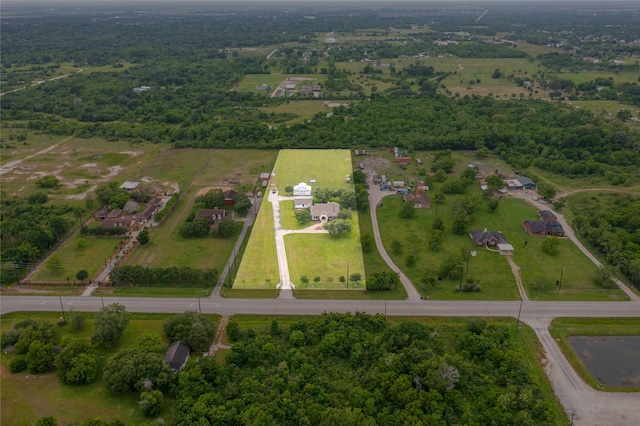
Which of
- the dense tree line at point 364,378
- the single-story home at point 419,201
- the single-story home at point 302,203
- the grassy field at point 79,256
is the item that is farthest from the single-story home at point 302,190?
the dense tree line at point 364,378

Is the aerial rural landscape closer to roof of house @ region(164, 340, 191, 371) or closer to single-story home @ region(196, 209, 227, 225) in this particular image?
roof of house @ region(164, 340, 191, 371)

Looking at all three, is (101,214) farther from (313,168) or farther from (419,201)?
(419,201)

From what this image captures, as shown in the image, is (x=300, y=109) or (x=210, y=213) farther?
(x=300, y=109)

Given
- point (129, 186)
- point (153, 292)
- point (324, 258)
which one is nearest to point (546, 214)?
point (324, 258)

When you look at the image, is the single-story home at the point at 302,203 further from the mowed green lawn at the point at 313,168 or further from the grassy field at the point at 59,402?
the grassy field at the point at 59,402

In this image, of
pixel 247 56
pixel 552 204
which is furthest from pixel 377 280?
pixel 247 56

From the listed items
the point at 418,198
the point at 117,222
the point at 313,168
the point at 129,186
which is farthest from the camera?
the point at 313,168
